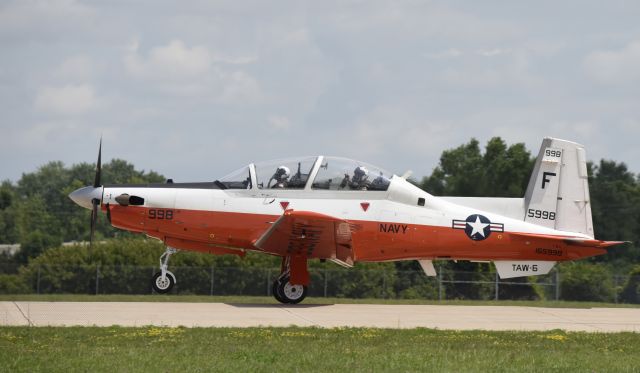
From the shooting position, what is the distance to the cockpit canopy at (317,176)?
19.0m

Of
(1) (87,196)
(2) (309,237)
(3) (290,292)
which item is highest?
(1) (87,196)

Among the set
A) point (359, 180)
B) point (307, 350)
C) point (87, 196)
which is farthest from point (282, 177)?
point (307, 350)

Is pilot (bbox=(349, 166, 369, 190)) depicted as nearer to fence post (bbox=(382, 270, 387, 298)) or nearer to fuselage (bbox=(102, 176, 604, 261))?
fuselage (bbox=(102, 176, 604, 261))

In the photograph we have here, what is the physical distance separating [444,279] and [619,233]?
26.3 meters

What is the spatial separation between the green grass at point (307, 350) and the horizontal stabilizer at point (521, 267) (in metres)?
3.98

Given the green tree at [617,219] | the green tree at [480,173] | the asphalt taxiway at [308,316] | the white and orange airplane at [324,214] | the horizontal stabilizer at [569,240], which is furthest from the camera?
the green tree at [617,219]

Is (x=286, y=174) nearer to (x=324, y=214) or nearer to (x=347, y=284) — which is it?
(x=324, y=214)

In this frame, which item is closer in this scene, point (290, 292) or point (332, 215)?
point (332, 215)

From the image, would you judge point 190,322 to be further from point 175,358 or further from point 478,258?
point 478,258

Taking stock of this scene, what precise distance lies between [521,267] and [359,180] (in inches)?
148

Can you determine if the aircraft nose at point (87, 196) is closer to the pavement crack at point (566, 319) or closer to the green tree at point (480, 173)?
the pavement crack at point (566, 319)

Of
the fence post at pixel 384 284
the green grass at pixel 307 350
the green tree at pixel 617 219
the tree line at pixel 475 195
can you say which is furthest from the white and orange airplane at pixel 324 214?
the green tree at pixel 617 219

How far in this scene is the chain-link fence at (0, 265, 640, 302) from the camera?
115 feet

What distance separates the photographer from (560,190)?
20328 mm
